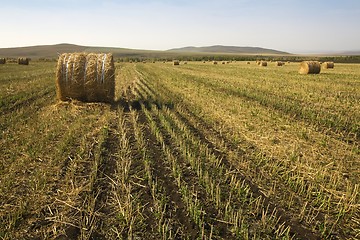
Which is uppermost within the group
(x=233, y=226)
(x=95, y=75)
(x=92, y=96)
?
(x=95, y=75)

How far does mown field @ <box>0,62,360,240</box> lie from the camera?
4.26 m

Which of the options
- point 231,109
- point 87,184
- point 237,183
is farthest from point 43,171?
point 231,109

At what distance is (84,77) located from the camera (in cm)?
1172

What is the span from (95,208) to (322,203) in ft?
12.2

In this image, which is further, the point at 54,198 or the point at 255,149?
the point at 255,149

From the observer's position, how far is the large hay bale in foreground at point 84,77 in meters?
11.7

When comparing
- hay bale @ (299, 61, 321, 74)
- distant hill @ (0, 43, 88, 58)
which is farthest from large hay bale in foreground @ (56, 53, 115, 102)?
distant hill @ (0, 43, 88, 58)

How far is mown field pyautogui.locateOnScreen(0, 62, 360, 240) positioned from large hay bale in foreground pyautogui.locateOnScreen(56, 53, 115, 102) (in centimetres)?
103

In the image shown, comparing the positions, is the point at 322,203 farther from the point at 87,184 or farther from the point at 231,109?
the point at 231,109

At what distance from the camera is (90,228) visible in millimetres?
4188

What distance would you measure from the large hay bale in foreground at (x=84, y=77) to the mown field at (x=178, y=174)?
1.03m

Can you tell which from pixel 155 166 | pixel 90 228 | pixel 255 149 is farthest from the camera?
pixel 255 149

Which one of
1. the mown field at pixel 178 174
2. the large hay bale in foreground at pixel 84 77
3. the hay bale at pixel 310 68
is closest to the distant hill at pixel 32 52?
the hay bale at pixel 310 68

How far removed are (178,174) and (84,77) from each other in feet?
25.1
